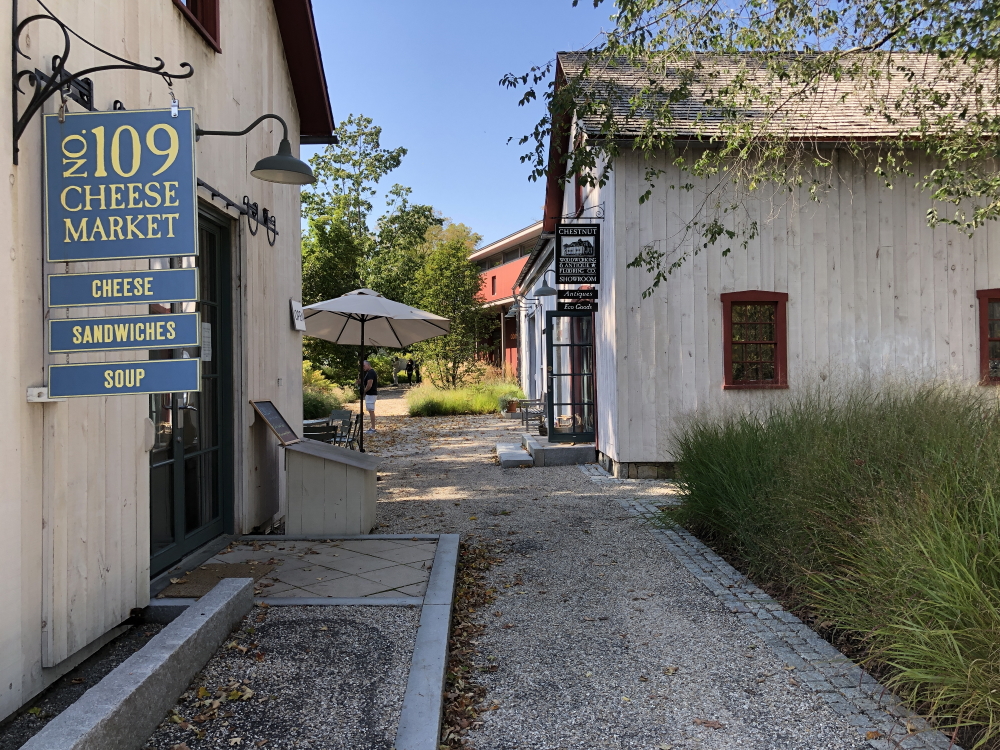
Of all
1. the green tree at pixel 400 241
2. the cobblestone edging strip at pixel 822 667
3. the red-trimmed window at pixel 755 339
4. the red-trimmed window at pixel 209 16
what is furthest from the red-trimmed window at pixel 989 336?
the green tree at pixel 400 241

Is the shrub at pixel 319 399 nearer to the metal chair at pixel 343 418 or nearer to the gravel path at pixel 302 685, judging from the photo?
the metal chair at pixel 343 418

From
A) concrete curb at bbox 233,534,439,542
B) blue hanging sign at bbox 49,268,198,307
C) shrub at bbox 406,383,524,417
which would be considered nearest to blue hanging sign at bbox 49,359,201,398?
blue hanging sign at bbox 49,268,198,307

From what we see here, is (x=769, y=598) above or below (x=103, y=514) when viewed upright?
below

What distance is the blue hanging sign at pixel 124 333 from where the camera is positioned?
3211mm

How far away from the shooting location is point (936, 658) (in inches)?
122

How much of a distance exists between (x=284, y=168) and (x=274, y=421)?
2.56m

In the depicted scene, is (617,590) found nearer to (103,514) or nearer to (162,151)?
(103,514)

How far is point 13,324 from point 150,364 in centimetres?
54

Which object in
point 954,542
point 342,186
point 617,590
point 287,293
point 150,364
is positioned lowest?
point 617,590

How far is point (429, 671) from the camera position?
11.7 feet

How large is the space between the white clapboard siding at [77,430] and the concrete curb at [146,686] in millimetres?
492

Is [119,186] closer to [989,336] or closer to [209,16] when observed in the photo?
[209,16]

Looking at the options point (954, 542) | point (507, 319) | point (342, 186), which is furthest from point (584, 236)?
point (342, 186)

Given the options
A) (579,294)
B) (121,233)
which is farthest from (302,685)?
(579,294)
